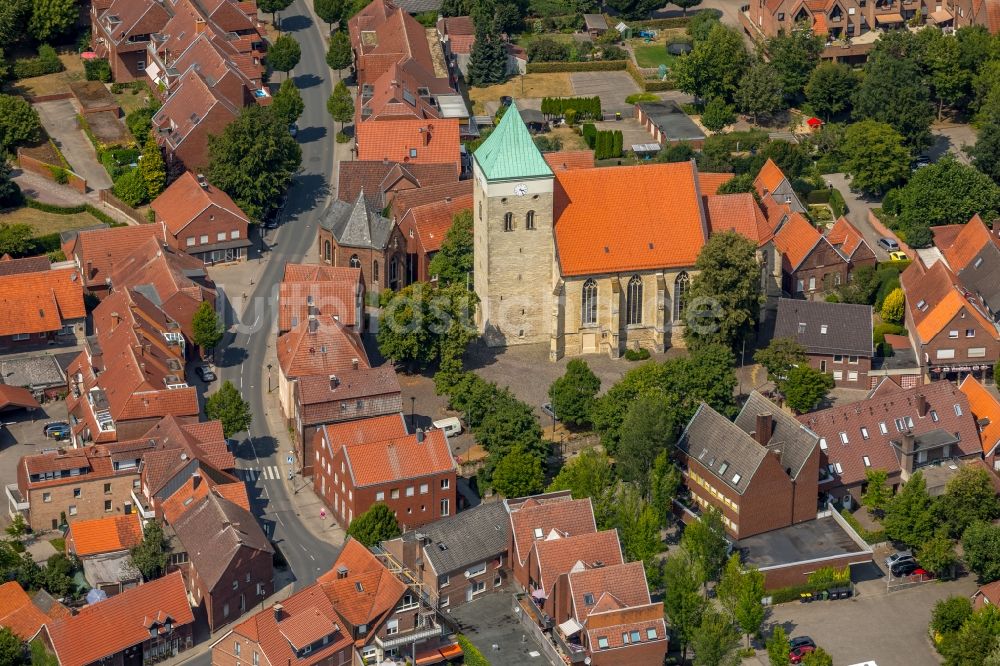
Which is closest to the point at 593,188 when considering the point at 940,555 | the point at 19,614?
the point at 940,555

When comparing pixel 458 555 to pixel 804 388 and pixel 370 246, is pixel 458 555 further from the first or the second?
pixel 370 246

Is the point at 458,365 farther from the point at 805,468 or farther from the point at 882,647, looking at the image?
A: the point at 882,647

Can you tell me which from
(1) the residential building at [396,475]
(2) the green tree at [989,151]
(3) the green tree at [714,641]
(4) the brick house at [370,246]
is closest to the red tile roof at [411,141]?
(4) the brick house at [370,246]

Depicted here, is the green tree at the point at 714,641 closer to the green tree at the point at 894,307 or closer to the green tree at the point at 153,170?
the green tree at the point at 894,307

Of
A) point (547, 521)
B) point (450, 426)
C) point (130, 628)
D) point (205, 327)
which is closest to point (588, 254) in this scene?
point (450, 426)

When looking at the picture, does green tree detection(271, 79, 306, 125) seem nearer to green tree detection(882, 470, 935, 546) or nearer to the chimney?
the chimney

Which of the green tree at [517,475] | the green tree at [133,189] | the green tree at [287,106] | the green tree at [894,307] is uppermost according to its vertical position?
the green tree at [287,106]
